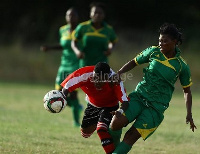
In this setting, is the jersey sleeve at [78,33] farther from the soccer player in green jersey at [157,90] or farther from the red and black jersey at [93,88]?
the soccer player in green jersey at [157,90]

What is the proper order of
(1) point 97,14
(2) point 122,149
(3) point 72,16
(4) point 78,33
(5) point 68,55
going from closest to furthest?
(2) point 122,149 → (1) point 97,14 → (4) point 78,33 → (3) point 72,16 → (5) point 68,55

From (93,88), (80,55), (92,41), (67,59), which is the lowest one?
(67,59)

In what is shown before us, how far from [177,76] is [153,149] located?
1.97 meters

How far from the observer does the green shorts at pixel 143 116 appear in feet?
25.9

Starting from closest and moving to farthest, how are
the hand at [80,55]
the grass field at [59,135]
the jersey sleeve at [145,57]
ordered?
1. the jersey sleeve at [145,57]
2. the grass field at [59,135]
3. the hand at [80,55]

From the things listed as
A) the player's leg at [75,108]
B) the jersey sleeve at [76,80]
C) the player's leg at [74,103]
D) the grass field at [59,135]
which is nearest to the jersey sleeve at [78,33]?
the player's leg at [74,103]

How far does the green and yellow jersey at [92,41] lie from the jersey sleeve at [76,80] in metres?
4.36

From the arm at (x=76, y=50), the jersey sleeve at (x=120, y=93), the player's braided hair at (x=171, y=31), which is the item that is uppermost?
the player's braided hair at (x=171, y=31)

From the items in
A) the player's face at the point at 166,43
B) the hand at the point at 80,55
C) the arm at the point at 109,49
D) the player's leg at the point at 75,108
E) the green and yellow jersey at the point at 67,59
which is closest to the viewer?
the player's face at the point at 166,43

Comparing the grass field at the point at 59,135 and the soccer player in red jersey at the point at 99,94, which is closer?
the soccer player in red jersey at the point at 99,94

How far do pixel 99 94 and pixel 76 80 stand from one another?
1.54ft

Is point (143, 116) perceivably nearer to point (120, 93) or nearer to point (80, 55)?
point (120, 93)

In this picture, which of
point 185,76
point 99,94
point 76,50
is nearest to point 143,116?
point 185,76

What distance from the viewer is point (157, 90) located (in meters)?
8.06
